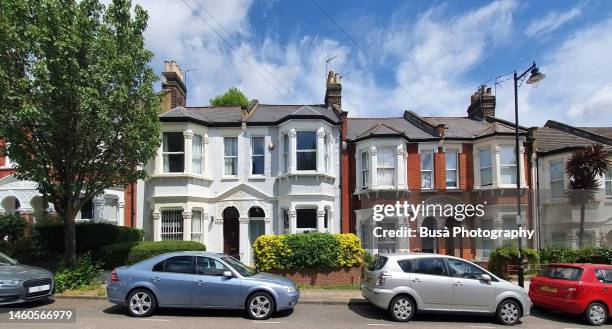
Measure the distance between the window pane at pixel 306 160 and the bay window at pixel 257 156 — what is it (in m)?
1.85

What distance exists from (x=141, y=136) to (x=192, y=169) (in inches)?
246

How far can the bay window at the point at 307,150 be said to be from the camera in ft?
67.4

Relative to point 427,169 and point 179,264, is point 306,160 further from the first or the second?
point 179,264

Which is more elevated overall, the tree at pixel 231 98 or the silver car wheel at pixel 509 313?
the tree at pixel 231 98

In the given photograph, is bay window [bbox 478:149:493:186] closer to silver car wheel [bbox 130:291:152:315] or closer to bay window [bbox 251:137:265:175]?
bay window [bbox 251:137:265:175]

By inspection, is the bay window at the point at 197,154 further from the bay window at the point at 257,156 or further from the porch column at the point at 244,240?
the porch column at the point at 244,240

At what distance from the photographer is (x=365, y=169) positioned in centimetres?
2111

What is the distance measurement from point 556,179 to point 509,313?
13148 millimetres

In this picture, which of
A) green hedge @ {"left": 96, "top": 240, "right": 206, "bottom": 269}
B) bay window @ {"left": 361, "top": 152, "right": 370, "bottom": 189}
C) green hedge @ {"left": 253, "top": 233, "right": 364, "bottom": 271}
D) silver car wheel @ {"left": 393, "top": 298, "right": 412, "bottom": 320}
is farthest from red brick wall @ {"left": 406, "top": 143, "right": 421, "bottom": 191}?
silver car wheel @ {"left": 393, "top": 298, "right": 412, "bottom": 320}

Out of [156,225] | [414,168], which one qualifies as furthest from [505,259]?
[156,225]

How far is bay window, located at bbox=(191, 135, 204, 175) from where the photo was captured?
2057 cm

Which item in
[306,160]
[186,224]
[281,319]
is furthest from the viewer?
[306,160]

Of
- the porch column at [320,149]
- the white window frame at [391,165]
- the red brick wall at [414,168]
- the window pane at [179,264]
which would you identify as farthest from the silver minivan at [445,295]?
the red brick wall at [414,168]

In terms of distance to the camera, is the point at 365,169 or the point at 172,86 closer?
the point at 365,169
